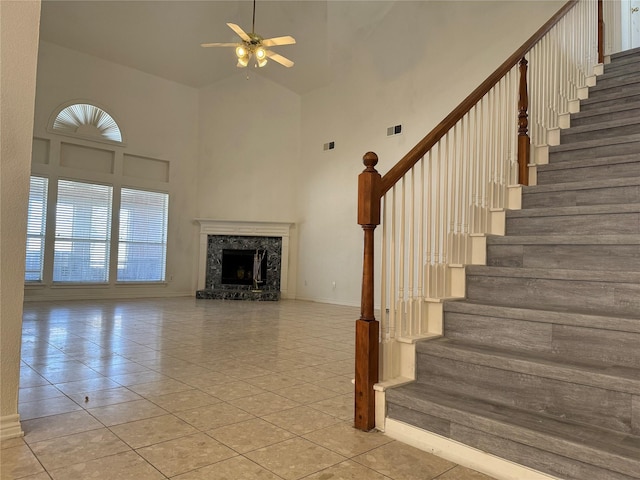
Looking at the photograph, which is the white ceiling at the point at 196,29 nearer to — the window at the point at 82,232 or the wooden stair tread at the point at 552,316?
the window at the point at 82,232

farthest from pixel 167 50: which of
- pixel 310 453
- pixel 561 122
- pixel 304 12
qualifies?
pixel 310 453

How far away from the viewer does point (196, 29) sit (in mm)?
7930

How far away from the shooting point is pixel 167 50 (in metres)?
8.37

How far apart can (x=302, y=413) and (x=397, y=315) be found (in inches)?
29.9

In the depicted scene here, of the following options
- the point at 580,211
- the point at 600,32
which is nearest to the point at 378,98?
the point at 600,32

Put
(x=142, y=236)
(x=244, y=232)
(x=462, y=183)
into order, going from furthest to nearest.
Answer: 1. (x=244, y=232)
2. (x=142, y=236)
3. (x=462, y=183)

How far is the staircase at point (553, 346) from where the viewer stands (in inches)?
63.1

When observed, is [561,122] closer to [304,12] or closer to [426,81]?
[426,81]

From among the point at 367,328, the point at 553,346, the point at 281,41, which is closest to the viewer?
the point at 553,346

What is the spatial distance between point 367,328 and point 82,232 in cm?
766

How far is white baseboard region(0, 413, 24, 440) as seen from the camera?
2.04m

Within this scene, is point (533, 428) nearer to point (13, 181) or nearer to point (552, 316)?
point (552, 316)

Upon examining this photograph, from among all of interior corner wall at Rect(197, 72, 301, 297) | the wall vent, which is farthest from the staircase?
interior corner wall at Rect(197, 72, 301, 297)

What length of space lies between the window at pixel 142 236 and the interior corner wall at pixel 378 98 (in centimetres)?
289
